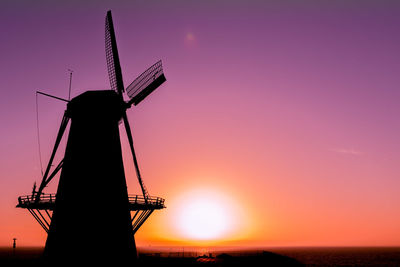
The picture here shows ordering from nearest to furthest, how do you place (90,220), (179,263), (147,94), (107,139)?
(90,220)
(107,139)
(147,94)
(179,263)

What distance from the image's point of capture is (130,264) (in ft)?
58.1

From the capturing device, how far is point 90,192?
17.5m

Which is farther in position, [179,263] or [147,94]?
[179,263]

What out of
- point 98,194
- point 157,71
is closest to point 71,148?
point 98,194

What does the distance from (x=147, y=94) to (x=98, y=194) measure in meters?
7.86

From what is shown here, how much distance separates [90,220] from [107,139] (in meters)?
4.22

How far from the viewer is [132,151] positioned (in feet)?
69.1

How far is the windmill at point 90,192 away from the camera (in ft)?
55.5

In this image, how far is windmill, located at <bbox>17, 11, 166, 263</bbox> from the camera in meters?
16.9

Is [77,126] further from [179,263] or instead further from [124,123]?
[179,263]

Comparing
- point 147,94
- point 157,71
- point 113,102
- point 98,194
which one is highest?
point 157,71

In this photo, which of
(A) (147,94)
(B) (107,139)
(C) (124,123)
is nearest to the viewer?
(B) (107,139)

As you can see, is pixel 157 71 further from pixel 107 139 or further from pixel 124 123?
pixel 107 139

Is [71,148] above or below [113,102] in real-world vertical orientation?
below
